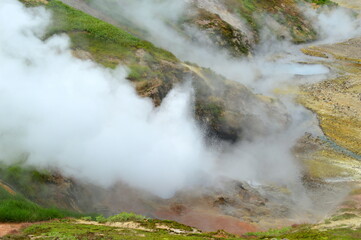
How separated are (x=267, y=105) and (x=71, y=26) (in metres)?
17.6

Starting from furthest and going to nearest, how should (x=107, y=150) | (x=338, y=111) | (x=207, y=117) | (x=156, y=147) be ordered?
(x=338, y=111) → (x=207, y=117) → (x=156, y=147) → (x=107, y=150)

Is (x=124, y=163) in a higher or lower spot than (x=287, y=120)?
lower

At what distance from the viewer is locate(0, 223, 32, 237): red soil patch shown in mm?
13495

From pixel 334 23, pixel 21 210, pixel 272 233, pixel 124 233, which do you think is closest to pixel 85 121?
pixel 21 210

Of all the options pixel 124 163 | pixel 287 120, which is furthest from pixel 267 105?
pixel 124 163

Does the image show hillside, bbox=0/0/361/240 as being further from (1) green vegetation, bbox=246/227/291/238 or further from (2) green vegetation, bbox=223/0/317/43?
(2) green vegetation, bbox=223/0/317/43

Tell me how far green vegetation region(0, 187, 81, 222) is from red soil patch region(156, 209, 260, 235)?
5.80 m

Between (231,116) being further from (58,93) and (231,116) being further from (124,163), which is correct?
(58,93)

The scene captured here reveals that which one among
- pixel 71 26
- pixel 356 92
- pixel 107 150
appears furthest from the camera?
pixel 356 92

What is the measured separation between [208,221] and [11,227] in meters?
9.68

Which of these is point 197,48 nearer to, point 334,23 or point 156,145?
point 156,145

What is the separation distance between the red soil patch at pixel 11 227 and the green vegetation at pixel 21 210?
0.23m

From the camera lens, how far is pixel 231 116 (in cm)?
2900

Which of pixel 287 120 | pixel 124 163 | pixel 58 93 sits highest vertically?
pixel 287 120
